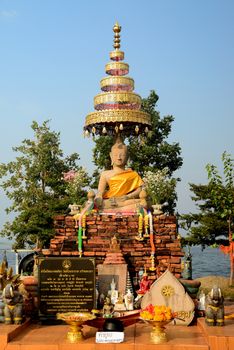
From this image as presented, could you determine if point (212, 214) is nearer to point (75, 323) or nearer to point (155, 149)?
point (155, 149)

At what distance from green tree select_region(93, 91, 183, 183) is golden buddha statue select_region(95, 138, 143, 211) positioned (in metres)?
8.43

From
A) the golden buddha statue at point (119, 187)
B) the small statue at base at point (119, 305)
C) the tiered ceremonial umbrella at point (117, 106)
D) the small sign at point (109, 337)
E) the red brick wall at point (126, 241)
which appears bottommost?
the small sign at point (109, 337)

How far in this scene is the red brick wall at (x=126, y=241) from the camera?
13.7m

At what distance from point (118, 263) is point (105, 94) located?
6155mm

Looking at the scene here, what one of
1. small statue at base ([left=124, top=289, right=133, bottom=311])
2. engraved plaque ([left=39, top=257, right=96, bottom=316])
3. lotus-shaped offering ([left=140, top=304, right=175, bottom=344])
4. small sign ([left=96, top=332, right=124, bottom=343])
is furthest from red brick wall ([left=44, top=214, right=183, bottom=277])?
small sign ([left=96, top=332, right=124, bottom=343])

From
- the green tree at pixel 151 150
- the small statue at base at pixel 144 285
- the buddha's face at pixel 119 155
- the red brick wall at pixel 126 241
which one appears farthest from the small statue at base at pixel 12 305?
the green tree at pixel 151 150

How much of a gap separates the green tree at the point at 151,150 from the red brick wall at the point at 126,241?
11.3 meters

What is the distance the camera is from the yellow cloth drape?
16.4 metres

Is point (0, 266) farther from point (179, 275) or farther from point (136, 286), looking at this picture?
point (179, 275)

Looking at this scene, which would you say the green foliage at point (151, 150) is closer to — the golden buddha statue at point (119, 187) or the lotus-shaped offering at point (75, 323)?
the golden buddha statue at point (119, 187)

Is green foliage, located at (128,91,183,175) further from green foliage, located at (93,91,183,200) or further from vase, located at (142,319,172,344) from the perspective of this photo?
vase, located at (142,319,172,344)

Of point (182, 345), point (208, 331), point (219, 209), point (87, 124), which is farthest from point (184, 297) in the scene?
point (219, 209)

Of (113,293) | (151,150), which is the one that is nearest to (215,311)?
(113,293)

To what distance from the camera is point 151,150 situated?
2569cm
